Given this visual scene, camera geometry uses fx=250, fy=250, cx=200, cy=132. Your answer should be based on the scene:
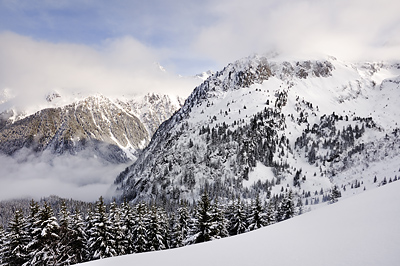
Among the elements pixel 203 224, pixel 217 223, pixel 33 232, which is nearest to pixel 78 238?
pixel 33 232

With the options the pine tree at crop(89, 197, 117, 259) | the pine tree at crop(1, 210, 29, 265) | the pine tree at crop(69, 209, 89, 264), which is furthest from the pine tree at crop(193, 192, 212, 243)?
the pine tree at crop(1, 210, 29, 265)

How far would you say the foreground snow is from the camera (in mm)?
8508

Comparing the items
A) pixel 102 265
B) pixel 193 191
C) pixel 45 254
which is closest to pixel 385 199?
pixel 102 265

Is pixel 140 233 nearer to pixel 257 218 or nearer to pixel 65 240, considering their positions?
pixel 65 240

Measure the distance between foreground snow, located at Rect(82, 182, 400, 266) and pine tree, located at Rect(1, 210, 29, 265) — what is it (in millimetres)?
24249

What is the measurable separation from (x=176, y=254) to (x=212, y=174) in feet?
608

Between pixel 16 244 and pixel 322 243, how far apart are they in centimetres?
3615

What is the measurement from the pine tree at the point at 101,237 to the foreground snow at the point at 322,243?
852 inches

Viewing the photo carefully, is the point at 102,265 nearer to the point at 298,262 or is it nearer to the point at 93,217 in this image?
the point at 298,262

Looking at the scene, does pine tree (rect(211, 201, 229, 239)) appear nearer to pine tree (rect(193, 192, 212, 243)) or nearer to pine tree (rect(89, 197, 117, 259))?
pine tree (rect(193, 192, 212, 243))

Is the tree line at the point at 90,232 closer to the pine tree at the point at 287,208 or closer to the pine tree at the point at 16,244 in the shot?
the pine tree at the point at 16,244

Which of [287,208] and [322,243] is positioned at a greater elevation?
[322,243]

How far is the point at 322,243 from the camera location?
10.1m

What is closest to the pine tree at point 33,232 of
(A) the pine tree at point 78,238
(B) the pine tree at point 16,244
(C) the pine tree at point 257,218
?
(B) the pine tree at point 16,244
